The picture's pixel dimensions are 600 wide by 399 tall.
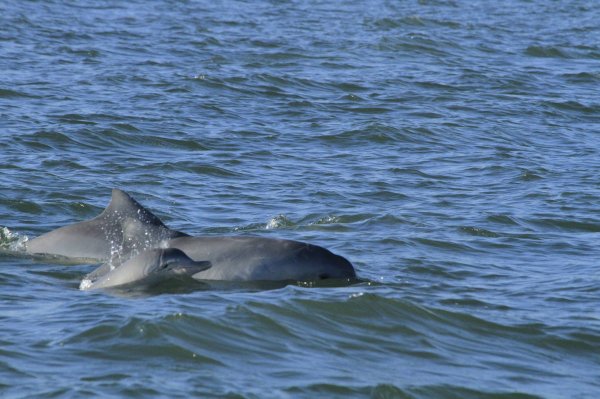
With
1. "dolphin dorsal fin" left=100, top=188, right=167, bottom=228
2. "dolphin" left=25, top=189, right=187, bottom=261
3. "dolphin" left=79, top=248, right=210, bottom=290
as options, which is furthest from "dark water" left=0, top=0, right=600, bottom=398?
"dolphin dorsal fin" left=100, top=188, right=167, bottom=228

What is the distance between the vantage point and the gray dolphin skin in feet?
41.9

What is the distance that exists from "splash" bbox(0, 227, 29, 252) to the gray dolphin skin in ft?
3.60

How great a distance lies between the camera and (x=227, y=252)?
1292cm

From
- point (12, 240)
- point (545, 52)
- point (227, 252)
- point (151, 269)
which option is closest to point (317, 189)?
point (12, 240)

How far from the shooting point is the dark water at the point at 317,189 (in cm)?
1036

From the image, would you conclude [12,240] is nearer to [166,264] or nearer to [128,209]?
[128,209]

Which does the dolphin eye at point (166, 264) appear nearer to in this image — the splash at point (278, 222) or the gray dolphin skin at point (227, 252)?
the gray dolphin skin at point (227, 252)

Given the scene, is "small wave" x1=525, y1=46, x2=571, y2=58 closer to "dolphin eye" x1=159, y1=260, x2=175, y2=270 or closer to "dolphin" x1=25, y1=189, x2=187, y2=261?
"dolphin" x1=25, y1=189, x2=187, y2=261

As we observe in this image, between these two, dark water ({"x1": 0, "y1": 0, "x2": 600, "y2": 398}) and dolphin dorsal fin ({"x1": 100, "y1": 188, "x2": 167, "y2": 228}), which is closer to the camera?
dark water ({"x1": 0, "y1": 0, "x2": 600, "y2": 398})

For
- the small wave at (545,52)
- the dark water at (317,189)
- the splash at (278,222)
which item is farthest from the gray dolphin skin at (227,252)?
the small wave at (545,52)

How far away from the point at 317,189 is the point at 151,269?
5914 mm

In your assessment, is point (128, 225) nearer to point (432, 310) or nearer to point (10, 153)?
point (432, 310)

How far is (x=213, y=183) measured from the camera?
18.3 m

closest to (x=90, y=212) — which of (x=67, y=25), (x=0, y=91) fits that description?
(x=0, y=91)
